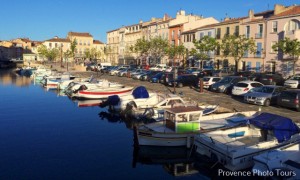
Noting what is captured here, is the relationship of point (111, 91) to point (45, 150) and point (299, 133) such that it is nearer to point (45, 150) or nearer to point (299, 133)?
point (45, 150)

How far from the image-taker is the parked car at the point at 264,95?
86.3 feet

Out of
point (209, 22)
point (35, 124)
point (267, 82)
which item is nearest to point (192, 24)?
point (209, 22)

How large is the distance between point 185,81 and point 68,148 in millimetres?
23550

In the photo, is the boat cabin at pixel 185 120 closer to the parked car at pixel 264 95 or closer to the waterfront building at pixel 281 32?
the parked car at pixel 264 95

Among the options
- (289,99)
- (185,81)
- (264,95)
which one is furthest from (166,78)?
(289,99)

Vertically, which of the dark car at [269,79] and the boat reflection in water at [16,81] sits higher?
the dark car at [269,79]

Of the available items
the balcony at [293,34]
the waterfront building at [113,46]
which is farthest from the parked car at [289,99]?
the waterfront building at [113,46]

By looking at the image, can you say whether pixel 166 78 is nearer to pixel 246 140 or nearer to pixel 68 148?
pixel 68 148

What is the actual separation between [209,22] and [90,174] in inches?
2501

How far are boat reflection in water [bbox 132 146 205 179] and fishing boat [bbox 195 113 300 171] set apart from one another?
970 millimetres

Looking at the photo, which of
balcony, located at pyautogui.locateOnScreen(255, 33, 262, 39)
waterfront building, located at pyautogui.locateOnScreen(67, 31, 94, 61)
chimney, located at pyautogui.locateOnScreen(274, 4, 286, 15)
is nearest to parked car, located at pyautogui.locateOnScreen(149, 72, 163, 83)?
balcony, located at pyautogui.locateOnScreen(255, 33, 262, 39)

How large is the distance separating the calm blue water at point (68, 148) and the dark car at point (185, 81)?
40.3 ft

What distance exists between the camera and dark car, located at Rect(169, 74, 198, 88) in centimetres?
4012

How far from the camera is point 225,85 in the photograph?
34312mm
